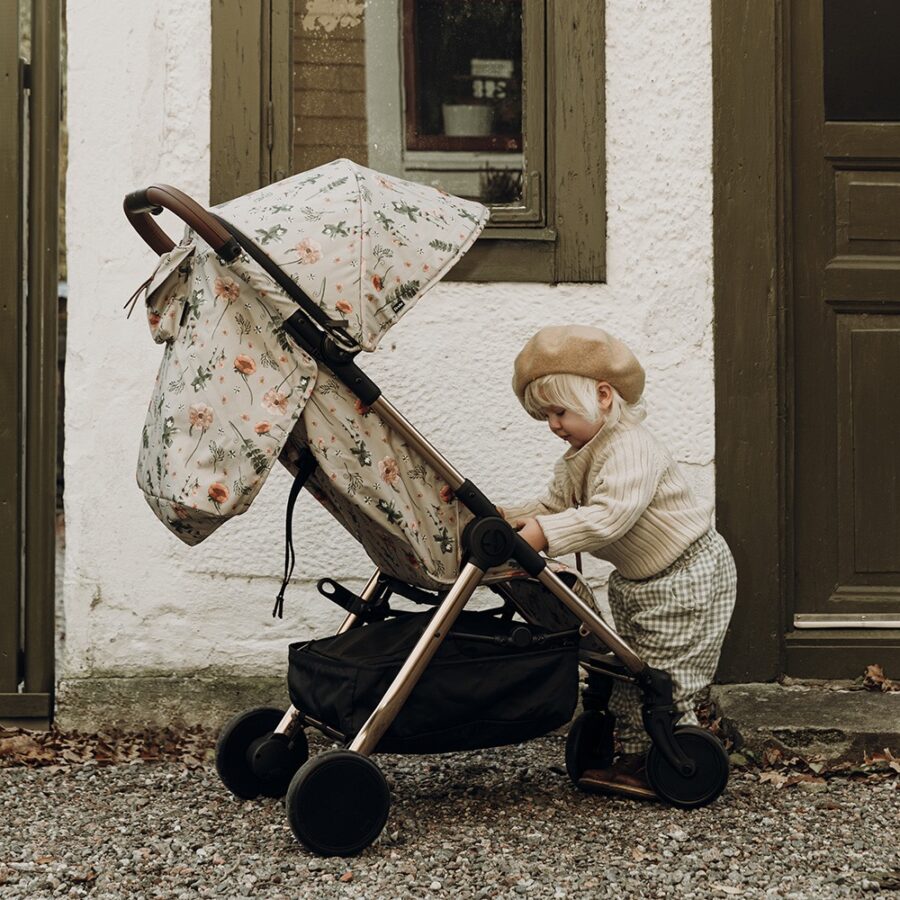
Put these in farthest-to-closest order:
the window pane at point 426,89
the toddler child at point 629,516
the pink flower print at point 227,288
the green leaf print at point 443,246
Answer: the window pane at point 426,89 → the toddler child at point 629,516 → the green leaf print at point 443,246 → the pink flower print at point 227,288

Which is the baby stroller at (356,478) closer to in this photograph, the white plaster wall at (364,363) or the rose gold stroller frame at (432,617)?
the rose gold stroller frame at (432,617)

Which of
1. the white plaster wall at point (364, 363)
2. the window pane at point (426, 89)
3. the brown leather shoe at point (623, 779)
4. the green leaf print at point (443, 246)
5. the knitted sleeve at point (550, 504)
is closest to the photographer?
the green leaf print at point (443, 246)

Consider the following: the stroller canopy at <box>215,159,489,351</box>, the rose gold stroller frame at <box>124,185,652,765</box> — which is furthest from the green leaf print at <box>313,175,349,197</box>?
the rose gold stroller frame at <box>124,185,652,765</box>

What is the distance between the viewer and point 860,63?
4340 mm

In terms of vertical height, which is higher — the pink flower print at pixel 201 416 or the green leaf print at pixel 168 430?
the pink flower print at pixel 201 416

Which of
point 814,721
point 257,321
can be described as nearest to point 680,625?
point 814,721

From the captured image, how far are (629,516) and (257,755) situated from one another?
111cm

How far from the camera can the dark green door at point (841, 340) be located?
428 centimetres

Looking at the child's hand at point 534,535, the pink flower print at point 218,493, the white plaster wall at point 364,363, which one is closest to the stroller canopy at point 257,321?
the pink flower print at point 218,493

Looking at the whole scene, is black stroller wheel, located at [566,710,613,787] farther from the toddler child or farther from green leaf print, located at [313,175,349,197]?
green leaf print, located at [313,175,349,197]

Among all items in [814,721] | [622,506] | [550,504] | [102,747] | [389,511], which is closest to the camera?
[389,511]

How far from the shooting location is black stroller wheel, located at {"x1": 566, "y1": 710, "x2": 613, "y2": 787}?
11.5ft

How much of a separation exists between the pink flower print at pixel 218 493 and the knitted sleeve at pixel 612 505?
0.79 metres

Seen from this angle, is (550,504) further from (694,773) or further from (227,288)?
(227,288)
